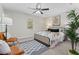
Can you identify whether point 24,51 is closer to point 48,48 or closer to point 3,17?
point 48,48

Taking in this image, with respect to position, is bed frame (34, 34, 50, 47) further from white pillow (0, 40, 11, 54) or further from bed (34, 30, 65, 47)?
white pillow (0, 40, 11, 54)

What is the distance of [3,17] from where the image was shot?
1772 mm

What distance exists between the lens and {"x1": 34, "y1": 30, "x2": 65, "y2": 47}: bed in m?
1.85

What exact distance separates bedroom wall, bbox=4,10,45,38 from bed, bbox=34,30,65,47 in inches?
3.8

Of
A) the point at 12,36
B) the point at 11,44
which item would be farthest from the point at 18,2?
the point at 11,44

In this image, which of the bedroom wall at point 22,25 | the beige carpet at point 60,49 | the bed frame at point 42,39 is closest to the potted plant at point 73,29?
the beige carpet at point 60,49

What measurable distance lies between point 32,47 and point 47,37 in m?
0.34

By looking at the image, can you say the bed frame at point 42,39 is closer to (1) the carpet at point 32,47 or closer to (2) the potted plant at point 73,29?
(1) the carpet at point 32,47

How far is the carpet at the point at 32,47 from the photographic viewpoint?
1.83 metres

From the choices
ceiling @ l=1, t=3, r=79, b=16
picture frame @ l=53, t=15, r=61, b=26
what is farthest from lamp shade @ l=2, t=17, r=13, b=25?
picture frame @ l=53, t=15, r=61, b=26

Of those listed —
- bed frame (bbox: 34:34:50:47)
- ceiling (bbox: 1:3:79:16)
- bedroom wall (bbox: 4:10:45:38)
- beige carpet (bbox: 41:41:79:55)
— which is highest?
ceiling (bbox: 1:3:79:16)

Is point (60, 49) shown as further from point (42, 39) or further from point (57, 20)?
point (57, 20)

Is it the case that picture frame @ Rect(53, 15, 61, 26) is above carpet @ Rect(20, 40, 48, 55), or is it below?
above

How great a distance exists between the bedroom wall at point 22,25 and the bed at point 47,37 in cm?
10
